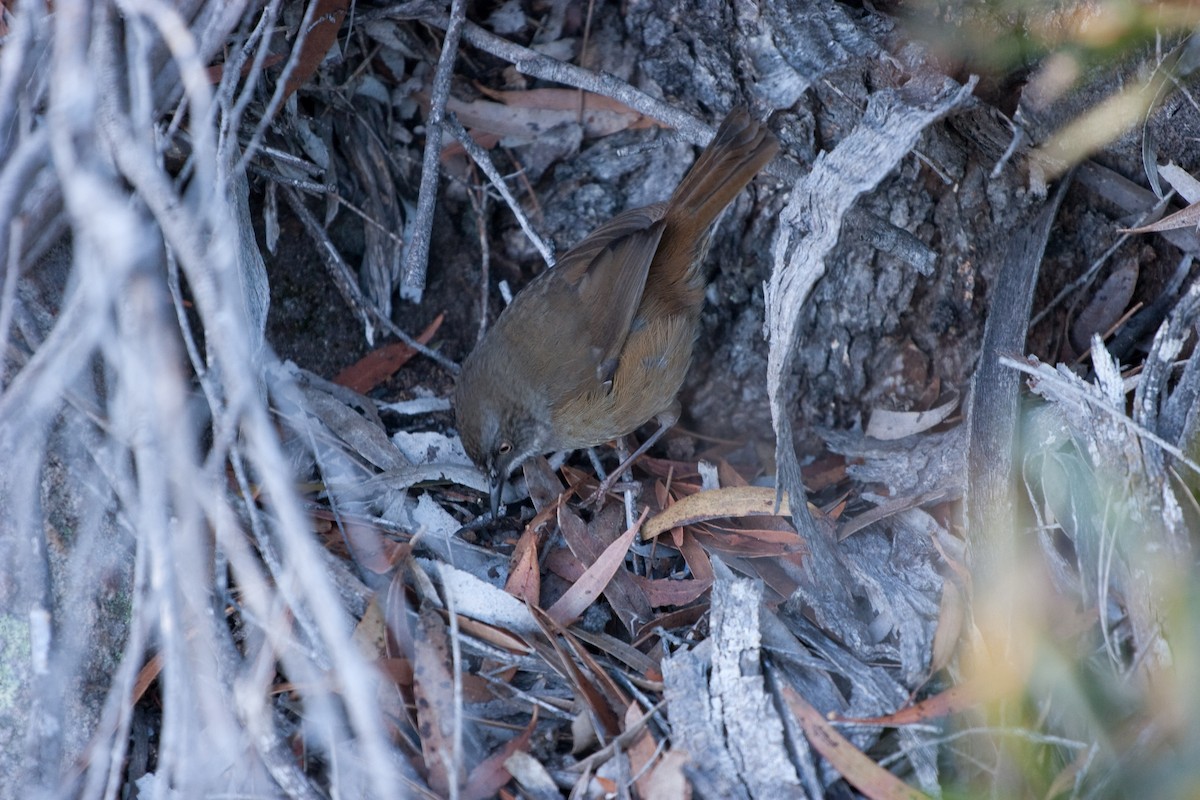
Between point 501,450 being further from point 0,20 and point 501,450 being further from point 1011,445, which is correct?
point 0,20

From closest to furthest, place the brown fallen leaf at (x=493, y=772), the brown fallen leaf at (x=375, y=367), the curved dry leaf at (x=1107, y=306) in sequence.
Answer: the brown fallen leaf at (x=493, y=772) → the curved dry leaf at (x=1107, y=306) → the brown fallen leaf at (x=375, y=367)

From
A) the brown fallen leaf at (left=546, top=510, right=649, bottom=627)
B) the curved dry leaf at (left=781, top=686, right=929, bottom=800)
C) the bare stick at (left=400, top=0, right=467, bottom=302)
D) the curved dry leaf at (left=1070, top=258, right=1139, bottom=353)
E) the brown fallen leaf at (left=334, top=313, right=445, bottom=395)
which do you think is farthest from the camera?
the brown fallen leaf at (left=334, top=313, right=445, bottom=395)

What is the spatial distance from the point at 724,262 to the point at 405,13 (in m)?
1.64

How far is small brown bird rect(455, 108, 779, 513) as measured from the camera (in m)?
4.05

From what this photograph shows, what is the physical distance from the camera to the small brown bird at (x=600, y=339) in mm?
4055

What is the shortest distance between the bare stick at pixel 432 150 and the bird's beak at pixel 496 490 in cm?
80

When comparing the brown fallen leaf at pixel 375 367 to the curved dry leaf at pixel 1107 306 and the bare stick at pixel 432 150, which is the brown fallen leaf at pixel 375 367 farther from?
the curved dry leaf at pixel 1107 306

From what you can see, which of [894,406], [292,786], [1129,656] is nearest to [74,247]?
[292,786]

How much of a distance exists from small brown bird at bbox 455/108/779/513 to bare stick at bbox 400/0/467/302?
50 centimetres

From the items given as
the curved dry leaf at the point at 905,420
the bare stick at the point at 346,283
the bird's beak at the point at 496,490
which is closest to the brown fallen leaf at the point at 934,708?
the curved dry leaf at the point at 905,420

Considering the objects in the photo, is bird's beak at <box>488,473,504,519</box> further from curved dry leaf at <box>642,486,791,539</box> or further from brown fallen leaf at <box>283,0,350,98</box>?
brown fallen leaf at <box>283,0,350,98</box>

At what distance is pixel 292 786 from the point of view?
271cm

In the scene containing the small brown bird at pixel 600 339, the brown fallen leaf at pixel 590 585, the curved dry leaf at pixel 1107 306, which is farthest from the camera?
the small brown bird at pixel 600 339

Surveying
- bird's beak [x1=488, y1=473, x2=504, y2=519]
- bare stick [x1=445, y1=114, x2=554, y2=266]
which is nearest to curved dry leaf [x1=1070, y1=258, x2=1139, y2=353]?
bare stick [x1=445, y1=114, x2=554, y2=266]
